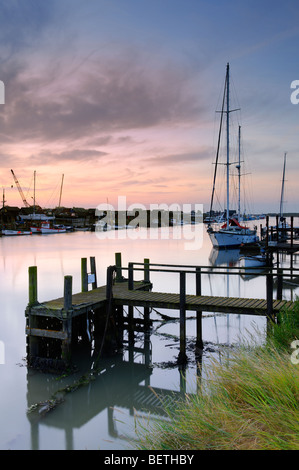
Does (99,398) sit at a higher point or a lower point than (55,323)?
lower

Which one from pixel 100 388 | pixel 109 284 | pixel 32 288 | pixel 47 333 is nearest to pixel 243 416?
pixel 100 388

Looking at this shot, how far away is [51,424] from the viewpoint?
7973 mm

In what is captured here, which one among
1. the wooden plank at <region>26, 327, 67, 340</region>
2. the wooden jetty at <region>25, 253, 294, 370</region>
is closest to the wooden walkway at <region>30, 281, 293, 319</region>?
the wooden jetty at <region>25, 253, 294, 370</region>

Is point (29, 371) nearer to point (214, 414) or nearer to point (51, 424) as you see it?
point (51, 424)

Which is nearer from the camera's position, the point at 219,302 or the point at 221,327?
the point at 219,302

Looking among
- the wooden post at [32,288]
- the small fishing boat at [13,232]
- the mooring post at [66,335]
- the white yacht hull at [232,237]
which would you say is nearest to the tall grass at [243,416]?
the mooring post at [66,335]

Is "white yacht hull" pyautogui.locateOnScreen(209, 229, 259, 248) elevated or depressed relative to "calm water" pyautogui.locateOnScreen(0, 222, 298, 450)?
elevated

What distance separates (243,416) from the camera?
4.62 meters

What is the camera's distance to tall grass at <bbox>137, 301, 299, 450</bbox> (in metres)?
4.06

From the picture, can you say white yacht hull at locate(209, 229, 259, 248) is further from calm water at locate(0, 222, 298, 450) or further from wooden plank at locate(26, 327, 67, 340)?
wooden plank at locate(26, 327, 67, 340)

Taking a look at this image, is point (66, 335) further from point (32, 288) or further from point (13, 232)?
point (13, 232)

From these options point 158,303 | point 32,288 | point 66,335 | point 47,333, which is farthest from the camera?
point 158,303
